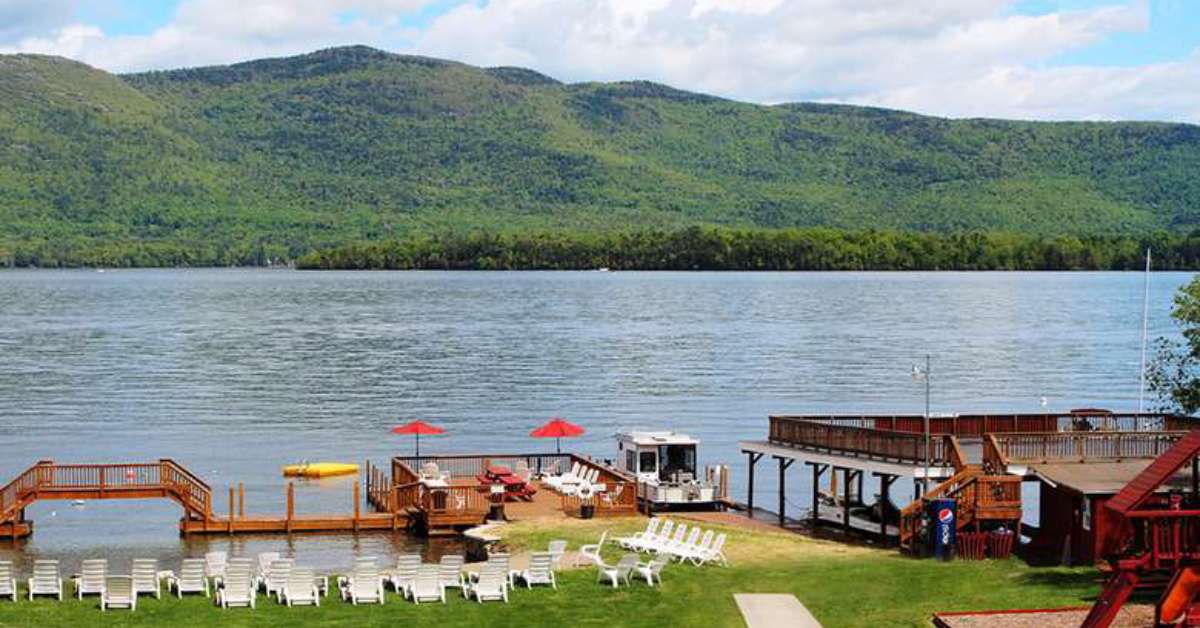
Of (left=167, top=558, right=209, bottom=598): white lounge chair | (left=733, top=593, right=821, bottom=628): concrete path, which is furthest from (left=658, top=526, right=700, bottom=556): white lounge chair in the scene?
(left=167, top=558, right=209, bottom=598): white lounge chair

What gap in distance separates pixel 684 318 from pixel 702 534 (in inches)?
5231

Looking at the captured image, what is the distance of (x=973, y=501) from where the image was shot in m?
36.0

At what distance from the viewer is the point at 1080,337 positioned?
144m

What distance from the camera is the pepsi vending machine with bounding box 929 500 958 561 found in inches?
1393

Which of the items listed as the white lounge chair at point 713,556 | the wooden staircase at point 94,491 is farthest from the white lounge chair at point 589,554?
the wooden staircase at point 94,491

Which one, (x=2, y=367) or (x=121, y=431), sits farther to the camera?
(x=2, y=367)

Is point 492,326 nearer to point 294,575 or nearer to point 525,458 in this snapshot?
point 525,458

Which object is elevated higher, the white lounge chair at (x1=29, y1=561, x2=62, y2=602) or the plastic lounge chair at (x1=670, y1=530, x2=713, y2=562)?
the plastic lounge chair at (x1=670, y1=530, x2=713, y2=562)

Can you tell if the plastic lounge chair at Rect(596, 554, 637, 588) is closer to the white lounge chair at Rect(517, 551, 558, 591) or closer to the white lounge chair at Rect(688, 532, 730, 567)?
the white lounge chair at Rect(517, 551, 558, 591)

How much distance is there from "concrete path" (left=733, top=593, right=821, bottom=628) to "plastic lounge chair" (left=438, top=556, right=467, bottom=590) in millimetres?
5042

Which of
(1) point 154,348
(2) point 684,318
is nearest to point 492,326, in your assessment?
(2) point 684,318

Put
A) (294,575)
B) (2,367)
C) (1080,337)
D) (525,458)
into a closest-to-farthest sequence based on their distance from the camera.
Result: (294,575)
(525,458)
(2,367)
(1080,337)

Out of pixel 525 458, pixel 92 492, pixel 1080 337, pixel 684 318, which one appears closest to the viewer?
pixel 92 492

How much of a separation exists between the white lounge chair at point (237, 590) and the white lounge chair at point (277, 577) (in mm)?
450
